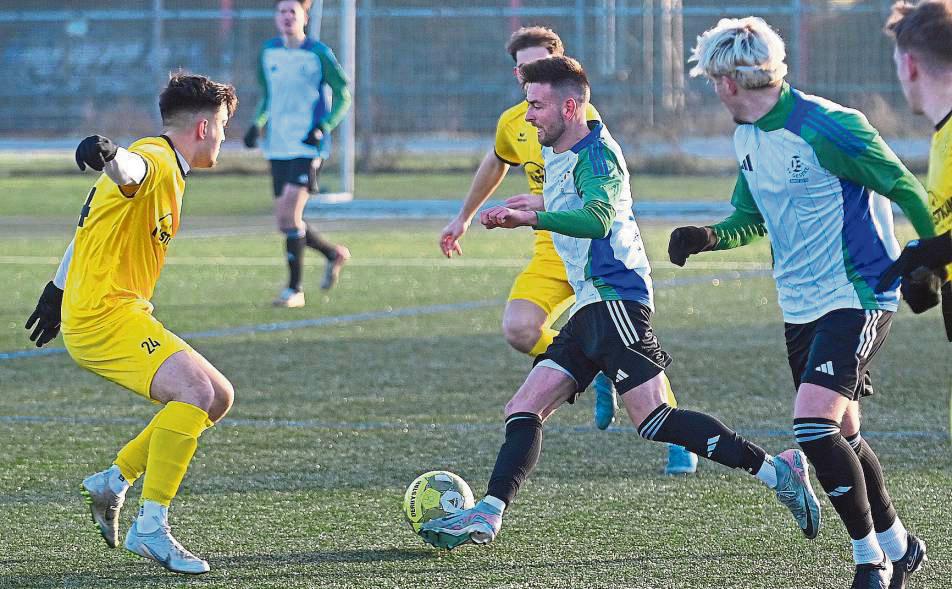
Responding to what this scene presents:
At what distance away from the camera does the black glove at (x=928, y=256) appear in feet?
12.4

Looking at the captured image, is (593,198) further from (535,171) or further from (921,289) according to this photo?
(535,171)

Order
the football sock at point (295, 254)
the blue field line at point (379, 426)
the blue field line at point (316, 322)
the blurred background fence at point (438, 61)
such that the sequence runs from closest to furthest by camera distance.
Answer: the blue field line at point (379, 426) → the blue field line at point (316, 322) → the football sock at point (295, 254) → the blurred background fence at point (438, 61)

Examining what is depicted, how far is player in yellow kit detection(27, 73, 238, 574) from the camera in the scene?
460 cm

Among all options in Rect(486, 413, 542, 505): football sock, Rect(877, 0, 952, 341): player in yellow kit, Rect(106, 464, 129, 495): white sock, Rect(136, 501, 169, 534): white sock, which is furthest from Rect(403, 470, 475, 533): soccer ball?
Rect(877, 0, 952, 341): player in yellow kit

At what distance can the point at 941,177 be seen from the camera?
381 centimetres

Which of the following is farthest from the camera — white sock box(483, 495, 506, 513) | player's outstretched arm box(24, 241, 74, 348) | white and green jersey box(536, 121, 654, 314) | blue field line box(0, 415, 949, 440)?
blue field line box(0, 415, 949, 440)

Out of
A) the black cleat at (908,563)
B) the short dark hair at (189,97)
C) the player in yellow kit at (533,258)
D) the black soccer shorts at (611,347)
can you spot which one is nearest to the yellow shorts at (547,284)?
the player in yellow kit at (533,258)

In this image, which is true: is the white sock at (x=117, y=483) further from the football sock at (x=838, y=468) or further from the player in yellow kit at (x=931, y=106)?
the player in yellow kit at (x=931, y=106)

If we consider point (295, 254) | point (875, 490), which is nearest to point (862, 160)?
point (875, 490)

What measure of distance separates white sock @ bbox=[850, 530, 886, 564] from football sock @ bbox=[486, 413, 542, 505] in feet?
3.58

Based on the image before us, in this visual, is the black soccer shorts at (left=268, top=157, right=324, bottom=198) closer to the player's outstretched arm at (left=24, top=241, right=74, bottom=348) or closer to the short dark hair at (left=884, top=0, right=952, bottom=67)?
the player's outstretched arm at (left=24, top=241, right=74, bottom=348)

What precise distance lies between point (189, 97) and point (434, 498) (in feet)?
5.05

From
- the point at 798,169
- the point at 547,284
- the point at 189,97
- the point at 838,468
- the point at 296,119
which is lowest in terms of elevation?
the point at 838,468

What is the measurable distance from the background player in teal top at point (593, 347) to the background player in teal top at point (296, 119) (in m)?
6.44
